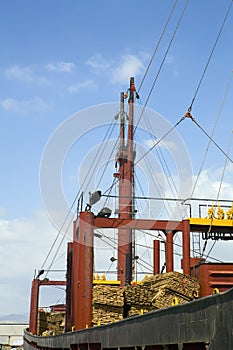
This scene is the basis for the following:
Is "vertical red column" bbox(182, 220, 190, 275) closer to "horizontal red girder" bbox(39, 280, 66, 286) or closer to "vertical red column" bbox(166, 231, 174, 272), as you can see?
"vertical red column" bbox(166, 231, 174, 272)

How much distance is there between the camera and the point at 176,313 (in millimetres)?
5816

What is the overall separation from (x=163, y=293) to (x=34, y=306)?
2332 cm

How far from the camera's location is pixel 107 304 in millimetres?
15906

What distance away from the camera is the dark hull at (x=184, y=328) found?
470 centimetres

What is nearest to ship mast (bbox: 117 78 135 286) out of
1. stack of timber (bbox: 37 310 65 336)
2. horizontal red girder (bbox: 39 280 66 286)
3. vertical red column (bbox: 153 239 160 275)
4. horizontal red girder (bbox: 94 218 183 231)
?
vertical red column (bbox: 153 239 160 275)

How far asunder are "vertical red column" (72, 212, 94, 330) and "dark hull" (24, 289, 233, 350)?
7.51 m

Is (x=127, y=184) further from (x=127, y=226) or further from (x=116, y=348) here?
(x=116, y=348)

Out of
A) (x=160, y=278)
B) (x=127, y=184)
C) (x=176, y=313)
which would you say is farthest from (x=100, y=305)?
(x=127, y=184)

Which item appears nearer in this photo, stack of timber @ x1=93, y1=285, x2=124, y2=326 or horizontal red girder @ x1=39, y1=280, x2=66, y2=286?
stack of timber @ x1=93, y1=285, x2=124, y2=326

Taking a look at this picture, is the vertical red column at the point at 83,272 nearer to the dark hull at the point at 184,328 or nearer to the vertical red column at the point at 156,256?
the dark hull at the point at 184,328

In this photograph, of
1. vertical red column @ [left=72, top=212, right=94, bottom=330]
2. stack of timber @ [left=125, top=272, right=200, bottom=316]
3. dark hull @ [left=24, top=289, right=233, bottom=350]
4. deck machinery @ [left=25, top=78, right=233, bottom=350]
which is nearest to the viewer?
dark hull @ [left=24, top=289, right=233, bottom=350]

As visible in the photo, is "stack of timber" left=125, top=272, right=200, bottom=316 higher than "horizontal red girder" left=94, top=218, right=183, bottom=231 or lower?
lower

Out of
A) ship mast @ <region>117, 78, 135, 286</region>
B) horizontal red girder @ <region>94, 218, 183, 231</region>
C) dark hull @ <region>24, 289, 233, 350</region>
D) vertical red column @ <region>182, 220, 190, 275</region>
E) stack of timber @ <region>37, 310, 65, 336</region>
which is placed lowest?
dark hull @ <region>24, 289, 233, 350</region>

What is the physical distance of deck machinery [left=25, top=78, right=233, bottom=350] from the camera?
570 centimetres
